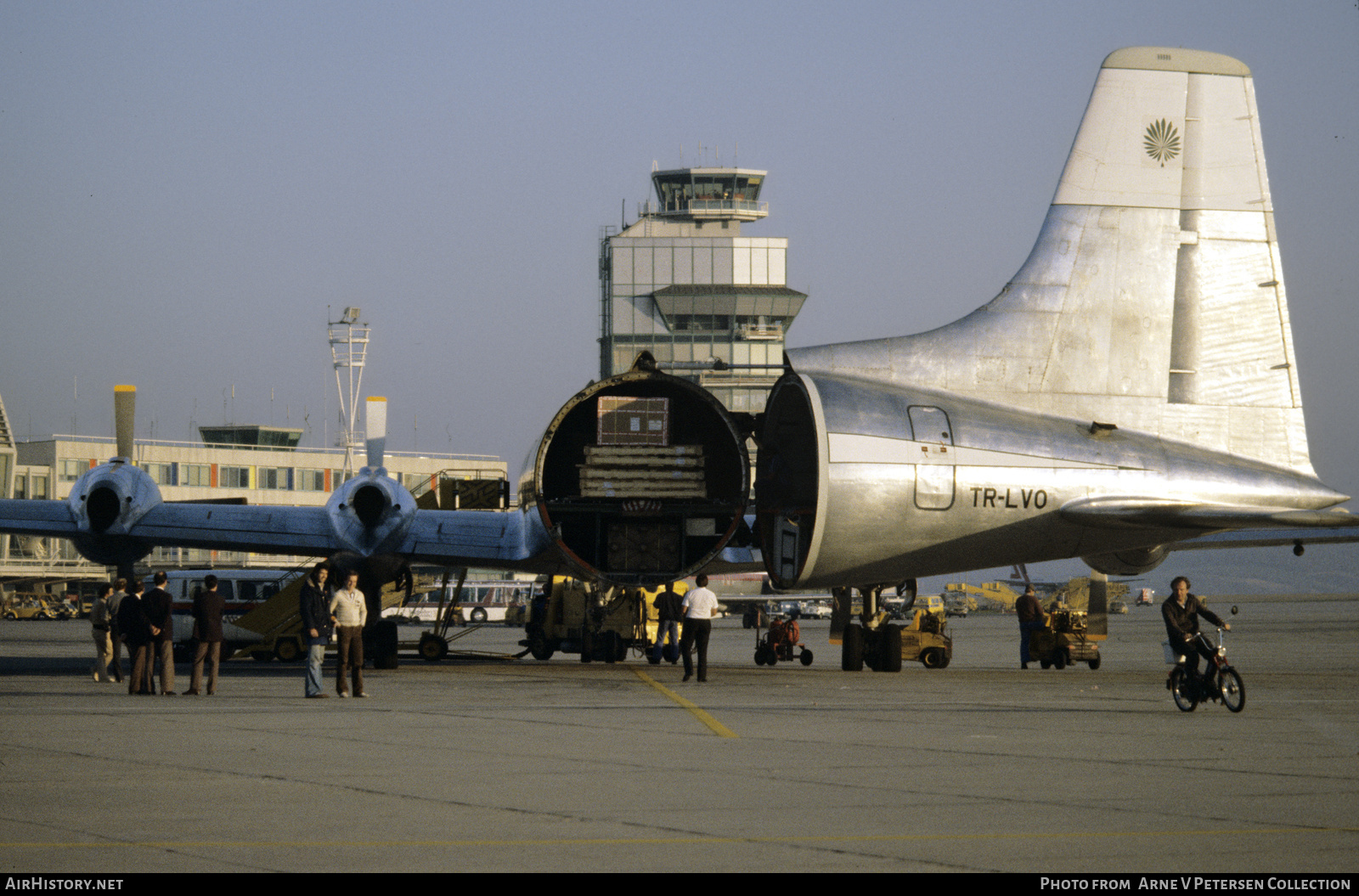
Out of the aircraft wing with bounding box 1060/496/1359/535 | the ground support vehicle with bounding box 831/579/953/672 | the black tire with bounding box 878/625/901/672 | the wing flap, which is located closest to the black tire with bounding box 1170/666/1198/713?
the aircraft wing with bounding box 1060/496/1359/535

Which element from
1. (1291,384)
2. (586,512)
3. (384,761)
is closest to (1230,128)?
(1291,384)

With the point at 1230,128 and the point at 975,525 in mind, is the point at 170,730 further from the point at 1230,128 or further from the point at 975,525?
the point at 1230,128

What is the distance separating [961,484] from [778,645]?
1014 cm

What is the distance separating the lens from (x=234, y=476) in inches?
3910

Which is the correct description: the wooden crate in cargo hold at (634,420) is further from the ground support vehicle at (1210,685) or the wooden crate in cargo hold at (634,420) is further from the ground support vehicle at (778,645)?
the ground support vehicle at (1210,685)

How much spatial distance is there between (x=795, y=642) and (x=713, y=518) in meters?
7.86

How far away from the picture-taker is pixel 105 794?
9219 mm

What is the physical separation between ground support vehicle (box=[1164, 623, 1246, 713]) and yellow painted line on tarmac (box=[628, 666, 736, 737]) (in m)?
5.11

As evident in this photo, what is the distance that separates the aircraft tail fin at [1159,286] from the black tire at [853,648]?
4.72m

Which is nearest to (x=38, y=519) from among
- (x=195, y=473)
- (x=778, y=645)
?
(x=778, y=645)

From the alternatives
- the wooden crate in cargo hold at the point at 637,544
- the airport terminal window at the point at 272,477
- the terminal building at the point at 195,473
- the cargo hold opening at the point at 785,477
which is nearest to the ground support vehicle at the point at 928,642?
the cargo hold opening at the point at 785,477

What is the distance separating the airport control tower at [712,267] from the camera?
98812mm

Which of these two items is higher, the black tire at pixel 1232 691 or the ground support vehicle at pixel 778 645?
the black tire at pixel 1232 691

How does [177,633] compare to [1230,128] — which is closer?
[1230,128]
